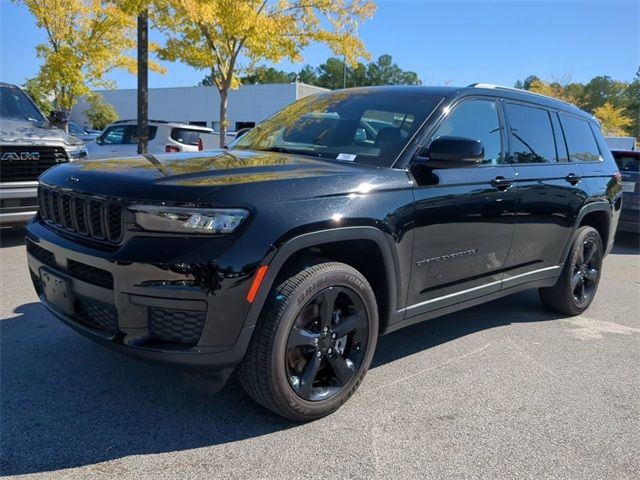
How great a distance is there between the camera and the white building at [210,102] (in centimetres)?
4206

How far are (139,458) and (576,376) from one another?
2860 millimetres

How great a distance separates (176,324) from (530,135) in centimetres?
320

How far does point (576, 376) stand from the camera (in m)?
3.80

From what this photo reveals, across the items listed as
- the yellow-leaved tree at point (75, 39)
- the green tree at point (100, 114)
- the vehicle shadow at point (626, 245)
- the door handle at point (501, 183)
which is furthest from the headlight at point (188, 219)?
the green tree at point (100, 114)

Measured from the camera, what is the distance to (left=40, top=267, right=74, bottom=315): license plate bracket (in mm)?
2820

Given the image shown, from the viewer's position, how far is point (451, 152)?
3.21 m

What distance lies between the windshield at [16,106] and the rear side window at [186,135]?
430 cm

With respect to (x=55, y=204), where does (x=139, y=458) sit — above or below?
below

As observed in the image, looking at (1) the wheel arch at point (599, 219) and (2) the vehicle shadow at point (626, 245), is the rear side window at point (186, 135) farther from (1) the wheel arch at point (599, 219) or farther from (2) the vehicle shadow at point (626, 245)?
(1) the wheel arch at point (599, 219)

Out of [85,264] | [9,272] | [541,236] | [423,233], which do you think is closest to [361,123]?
[423,233]

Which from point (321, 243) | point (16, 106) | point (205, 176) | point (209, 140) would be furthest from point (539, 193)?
point (209, 140)

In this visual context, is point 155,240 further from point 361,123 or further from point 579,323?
point 579,323

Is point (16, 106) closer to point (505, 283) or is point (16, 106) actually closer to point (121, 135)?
point (121, 135)

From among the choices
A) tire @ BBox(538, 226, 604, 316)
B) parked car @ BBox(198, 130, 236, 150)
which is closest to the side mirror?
tire @ BBox(538, 226, 604, 316)
